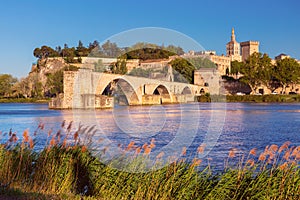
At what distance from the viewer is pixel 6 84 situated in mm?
93312

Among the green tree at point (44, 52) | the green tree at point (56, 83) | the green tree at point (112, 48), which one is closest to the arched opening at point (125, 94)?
the green tree at point (56, 83)

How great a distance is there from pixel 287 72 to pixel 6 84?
63.7m

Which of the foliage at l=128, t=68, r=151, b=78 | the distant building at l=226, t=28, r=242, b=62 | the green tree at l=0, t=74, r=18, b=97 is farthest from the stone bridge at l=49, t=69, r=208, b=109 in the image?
the distant building at l=226, t=28, r=242, b=62

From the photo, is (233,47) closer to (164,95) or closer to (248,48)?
(248,48)

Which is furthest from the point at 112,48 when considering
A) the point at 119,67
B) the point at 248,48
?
the point at 248,48

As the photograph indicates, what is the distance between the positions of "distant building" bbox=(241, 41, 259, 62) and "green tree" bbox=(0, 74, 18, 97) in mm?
101059

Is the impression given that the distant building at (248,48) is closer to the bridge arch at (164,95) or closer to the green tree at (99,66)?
the bridge arch at (164,95)

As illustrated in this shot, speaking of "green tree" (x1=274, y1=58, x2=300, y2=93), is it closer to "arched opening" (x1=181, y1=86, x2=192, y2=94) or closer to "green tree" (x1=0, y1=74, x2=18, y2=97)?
"arched opening" (x1=181, y1=86, x2=192, y2=94)

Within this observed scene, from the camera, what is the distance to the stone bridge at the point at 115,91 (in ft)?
153

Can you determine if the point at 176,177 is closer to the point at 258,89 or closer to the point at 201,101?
the point at 201,101

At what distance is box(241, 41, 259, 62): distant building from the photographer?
16954cm

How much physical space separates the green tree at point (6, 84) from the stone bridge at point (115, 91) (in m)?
24.5

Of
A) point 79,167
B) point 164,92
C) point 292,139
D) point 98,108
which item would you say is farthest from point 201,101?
point 79,167

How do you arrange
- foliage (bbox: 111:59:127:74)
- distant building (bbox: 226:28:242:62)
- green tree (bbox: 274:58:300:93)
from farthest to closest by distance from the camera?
1. distant building (bbox: 226:28:242:62)
2. green tree (bbox: 274:58:300:93)
3. foliage (bbox: 111:59:127:74)
